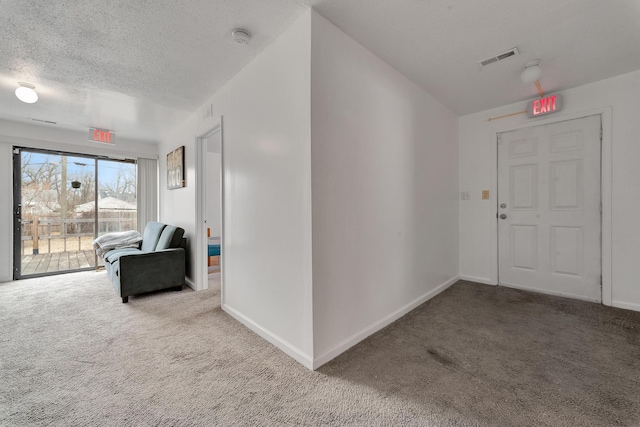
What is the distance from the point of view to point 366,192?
2148 mm

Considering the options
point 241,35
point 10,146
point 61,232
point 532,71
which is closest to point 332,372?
point 241,35

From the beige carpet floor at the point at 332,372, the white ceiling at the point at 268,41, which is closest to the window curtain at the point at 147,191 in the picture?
Answer: the white ceiling at the point at 268,41

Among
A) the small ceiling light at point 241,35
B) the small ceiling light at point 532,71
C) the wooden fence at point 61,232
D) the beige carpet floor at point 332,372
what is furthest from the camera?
the wooden fence at point 61,232

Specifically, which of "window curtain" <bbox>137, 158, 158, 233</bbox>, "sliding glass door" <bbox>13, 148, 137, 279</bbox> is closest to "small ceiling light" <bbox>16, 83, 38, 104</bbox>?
"sliding glass door" <bbox>13, 148, 137, 279</bbox>

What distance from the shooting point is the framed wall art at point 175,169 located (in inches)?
147

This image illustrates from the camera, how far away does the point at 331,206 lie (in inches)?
72.9

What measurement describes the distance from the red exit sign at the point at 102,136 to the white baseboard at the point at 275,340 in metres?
3.78

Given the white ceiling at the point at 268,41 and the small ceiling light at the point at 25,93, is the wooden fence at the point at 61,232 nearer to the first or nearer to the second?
the white ceiling at the point at 268,41

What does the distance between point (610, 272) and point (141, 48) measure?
5102mm

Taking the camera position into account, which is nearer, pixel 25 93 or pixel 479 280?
pixel 25 93

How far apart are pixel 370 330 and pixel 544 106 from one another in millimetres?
3338

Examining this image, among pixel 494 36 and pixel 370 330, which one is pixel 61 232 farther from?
pixel 494 36

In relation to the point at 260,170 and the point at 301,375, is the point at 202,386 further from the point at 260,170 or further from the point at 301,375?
the point at 260,170

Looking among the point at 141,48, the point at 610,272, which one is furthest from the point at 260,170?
the point at 610,272
